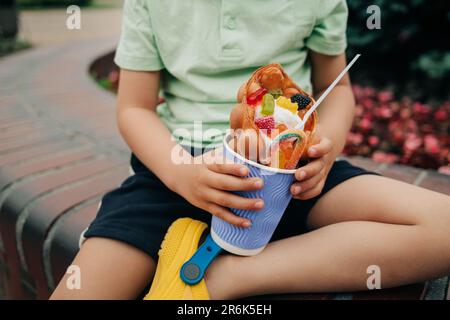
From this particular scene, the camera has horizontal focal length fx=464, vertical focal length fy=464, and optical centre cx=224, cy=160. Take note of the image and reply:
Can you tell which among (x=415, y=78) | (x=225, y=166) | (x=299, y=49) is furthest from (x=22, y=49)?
(x=225, y=166)

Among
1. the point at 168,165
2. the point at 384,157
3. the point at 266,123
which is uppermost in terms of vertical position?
the point at 266,123

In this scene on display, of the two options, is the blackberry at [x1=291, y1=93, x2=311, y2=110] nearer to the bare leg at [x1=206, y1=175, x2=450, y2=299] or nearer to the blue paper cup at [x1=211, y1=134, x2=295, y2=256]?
the blue paper cup at [x1=211, y1=134, x2=295, y2=256]

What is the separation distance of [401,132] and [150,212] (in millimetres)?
1724

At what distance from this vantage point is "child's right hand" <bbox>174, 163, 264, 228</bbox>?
0.80m

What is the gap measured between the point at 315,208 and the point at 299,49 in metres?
0.45

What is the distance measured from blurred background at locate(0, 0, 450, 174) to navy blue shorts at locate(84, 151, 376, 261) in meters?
1.16

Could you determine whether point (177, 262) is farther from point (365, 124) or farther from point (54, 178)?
point (365, 124)

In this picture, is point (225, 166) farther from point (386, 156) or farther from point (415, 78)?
point (415, 78)

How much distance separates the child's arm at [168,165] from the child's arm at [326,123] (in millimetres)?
114

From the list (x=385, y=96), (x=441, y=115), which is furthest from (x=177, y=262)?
(x=385, y=96)

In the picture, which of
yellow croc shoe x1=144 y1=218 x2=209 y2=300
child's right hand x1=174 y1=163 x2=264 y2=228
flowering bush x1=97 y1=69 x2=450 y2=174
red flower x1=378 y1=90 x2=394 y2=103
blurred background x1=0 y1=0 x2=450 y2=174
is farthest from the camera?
red flower x1=378 y1=90 x2=394 y2=103

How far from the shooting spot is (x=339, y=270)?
3.05 feet

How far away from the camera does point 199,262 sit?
93cm

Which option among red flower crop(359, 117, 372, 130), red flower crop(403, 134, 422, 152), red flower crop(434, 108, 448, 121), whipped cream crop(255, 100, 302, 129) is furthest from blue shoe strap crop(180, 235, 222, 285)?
red flower crop(434, 108, 448, 121)
